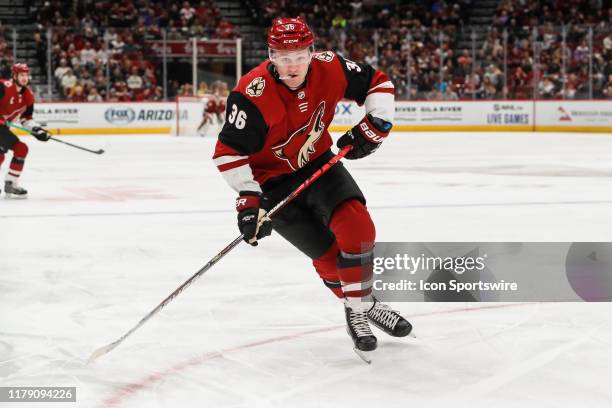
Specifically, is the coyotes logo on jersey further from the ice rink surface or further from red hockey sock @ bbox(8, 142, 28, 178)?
red hockey sock @ bbox(8, 142, 28, 178)

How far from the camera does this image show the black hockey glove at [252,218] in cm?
307

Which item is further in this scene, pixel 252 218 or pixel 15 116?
pixel 15 116

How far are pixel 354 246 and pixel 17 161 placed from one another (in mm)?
5917

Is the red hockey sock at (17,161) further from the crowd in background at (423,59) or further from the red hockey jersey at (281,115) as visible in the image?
the crowd in background at (423,59)

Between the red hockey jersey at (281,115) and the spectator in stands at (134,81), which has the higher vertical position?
the spectator in stands at (134,81)

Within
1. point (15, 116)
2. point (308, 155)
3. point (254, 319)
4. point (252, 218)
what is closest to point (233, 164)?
point (252, 218)

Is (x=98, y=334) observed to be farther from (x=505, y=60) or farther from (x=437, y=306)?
(x=505, y=60)

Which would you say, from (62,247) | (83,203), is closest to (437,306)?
(62,247)

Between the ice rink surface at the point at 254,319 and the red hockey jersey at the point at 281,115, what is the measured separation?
2.01ft

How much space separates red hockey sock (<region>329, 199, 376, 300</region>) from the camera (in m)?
3.14

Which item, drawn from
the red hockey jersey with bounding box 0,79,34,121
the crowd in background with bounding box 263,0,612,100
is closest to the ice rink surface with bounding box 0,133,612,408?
the red hockey jersey with bounding box 0,79,34,121

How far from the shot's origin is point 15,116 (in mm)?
8648

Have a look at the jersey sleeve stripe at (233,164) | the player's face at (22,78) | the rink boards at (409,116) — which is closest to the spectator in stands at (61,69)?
the rink boards at (409,116)

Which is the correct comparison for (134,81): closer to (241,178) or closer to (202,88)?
(202,88)
